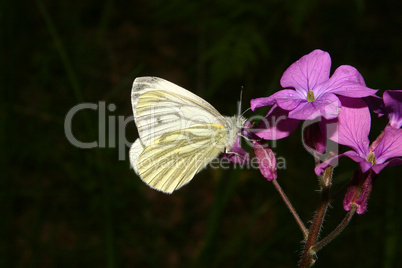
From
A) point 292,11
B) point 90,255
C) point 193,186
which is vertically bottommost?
point 90,255

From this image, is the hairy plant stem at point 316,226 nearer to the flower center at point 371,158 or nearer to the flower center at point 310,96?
the flower center at point 371,158

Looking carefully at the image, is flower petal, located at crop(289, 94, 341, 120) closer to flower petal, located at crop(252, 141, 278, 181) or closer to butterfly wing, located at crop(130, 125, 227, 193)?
flower petal, located at crop(252, 141, 278, 181)

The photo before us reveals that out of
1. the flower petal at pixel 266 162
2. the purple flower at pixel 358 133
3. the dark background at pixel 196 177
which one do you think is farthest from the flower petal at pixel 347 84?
the dark background at pixel 196 177

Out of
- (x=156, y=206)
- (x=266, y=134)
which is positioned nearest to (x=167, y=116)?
(x=266, y=134)

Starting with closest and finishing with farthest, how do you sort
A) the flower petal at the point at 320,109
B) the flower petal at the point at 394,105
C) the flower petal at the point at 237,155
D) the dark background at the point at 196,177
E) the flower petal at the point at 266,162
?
the flower petal at the point at 320,109, the flower petal at the point at 394,105, the flower petal at the point at 266,162, the flower petal at the point at 237,155, the dark background at the point at 196,177

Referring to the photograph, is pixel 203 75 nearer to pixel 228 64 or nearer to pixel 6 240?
pixel 228 64

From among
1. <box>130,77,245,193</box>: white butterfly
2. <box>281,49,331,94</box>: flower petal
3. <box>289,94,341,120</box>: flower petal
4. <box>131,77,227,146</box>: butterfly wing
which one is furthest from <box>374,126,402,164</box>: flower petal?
<box>131,77,227,146</box>: butterfly wing
